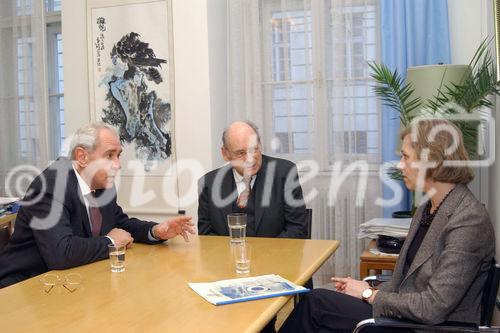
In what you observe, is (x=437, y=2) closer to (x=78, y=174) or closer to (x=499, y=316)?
(x=499, y=316)

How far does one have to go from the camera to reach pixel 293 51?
4184 millimetres

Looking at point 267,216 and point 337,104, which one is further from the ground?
point 337,104

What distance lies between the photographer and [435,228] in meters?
1.98

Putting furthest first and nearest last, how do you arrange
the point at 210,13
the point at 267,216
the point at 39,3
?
the point at 39,3, the point at 210,13, the point at 267,216

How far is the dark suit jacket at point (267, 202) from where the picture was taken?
3.02m

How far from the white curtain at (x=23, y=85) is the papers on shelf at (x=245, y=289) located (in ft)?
11.6

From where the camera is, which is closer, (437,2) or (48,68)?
(437,2)

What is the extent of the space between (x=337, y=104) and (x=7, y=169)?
309 cm

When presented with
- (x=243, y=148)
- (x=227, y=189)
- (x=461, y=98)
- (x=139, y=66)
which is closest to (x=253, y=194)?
(x=227, y=189)

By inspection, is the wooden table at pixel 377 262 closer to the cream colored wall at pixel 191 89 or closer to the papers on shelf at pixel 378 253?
the papers on shelf at pixel 378 253

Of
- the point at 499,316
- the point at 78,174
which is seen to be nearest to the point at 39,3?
the point at 78,174

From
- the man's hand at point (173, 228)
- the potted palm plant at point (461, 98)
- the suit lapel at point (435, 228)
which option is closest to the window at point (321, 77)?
the potted palm plant at point (461, 98)

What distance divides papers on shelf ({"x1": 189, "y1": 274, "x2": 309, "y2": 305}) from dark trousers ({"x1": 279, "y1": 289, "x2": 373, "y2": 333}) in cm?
35

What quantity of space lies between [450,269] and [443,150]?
17.1 inches
